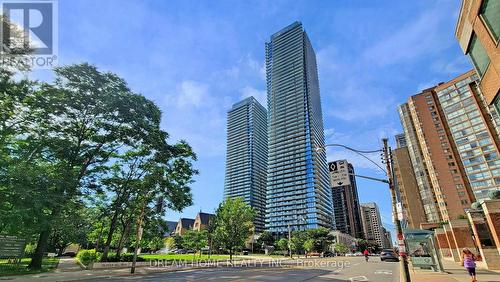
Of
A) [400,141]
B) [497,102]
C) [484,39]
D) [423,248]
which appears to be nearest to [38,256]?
[423,248]

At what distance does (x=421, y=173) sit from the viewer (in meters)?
112

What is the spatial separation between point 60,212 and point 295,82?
7206 inches

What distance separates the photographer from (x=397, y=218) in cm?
1364

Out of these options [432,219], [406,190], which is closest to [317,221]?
[406,190]

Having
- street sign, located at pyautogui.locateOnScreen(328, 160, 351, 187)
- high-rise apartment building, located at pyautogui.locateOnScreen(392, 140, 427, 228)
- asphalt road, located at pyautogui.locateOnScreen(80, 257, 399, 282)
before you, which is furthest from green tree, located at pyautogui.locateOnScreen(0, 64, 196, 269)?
high-rise apartment building, located at pyautogui.locateOnScreen(392, 140, 427, 228)

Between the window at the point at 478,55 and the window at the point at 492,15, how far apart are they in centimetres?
151

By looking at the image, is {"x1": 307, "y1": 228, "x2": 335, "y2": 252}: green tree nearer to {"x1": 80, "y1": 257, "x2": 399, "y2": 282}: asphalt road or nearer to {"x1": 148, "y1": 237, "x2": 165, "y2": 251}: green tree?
{"x1": 148, "y1": 237, "x2": 165, "y2": 251}: green tree

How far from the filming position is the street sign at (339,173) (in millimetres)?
13419

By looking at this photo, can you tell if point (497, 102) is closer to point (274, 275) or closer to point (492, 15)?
point (492, 15)

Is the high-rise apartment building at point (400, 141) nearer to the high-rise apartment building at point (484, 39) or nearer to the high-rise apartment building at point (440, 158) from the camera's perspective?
the high-rise apartment building at point (440, 158)

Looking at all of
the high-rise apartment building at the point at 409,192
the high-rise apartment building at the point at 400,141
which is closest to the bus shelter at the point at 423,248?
the high-rise apartment building at the point at 409,192

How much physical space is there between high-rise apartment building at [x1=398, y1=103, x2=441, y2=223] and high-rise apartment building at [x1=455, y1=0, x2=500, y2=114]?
110 m

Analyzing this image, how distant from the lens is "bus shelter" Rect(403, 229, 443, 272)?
21578mm

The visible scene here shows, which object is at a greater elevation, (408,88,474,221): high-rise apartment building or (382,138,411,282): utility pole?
(408,88,474,221): high-rise apartment building
